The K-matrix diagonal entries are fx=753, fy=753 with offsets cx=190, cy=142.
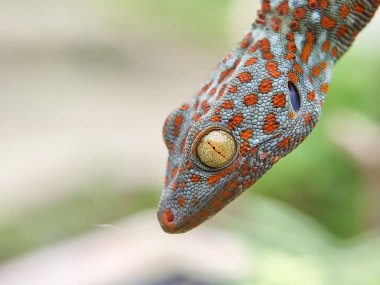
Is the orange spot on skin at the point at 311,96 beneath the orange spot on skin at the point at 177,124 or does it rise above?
above

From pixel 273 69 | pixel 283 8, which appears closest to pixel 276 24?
pixel 283 8

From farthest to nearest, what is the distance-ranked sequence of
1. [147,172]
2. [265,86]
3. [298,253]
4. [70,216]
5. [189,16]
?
[189,16]
[147,172]
[70,216]
[298,253]
[265,86]

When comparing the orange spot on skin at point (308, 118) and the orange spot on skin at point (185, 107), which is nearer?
the orange spot on skin at point (308, 118)

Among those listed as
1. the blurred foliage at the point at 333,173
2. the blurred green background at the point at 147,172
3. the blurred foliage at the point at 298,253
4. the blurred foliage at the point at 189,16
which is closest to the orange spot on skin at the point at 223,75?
the blurred green background at the point at 147,172

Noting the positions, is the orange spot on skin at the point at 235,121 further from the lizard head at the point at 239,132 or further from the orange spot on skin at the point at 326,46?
the orange spot on skin at the point at 326,46

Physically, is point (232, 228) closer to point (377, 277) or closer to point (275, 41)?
point (377, 277)

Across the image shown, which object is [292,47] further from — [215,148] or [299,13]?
[215,148]

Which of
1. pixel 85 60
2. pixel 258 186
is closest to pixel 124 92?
pixel 85 60
